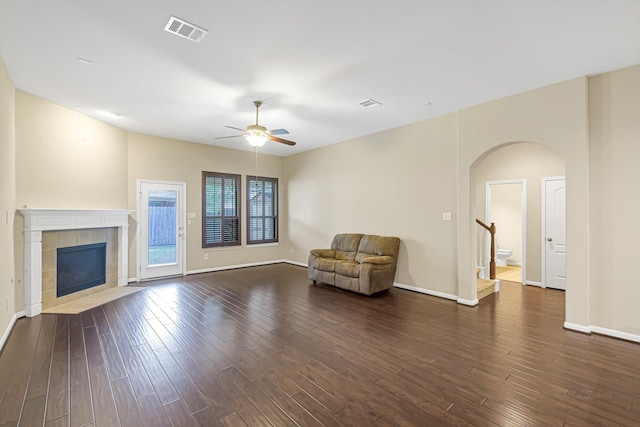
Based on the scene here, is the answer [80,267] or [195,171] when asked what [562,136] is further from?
[80,267]

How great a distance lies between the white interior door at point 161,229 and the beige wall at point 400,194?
10.0ft

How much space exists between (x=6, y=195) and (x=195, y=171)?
3.55 metres

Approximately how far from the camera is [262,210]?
26.4ft

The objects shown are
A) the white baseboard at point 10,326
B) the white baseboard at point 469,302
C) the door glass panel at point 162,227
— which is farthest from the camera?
the door glass panel at point 162,227

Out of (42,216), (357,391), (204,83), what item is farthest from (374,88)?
(42,216)

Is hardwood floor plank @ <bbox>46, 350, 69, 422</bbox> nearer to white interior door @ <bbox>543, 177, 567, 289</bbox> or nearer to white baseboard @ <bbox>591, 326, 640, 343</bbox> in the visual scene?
white baseboard @ <bbox>591, 326, 640, 343</bbox>

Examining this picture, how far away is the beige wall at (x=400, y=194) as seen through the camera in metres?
4.89

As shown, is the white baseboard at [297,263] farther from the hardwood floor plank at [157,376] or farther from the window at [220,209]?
the hardwood floor plank at [157,376]

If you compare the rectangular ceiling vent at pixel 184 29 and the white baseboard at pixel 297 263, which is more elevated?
the rectangular ceiling vent at pixel 184 29

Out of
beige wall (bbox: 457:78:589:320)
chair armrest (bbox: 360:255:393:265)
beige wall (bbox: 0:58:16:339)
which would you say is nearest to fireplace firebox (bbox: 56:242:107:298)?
beige wall (bbox: 0:58:16:339)

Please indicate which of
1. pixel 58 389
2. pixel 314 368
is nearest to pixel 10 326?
pixel 58 389

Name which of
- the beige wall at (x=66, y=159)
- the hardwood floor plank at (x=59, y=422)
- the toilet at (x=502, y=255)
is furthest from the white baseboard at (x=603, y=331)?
the beige wall at (x=66, y=159)

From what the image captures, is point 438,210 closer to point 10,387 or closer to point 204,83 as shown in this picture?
point 204,83

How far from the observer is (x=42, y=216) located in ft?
13.6
